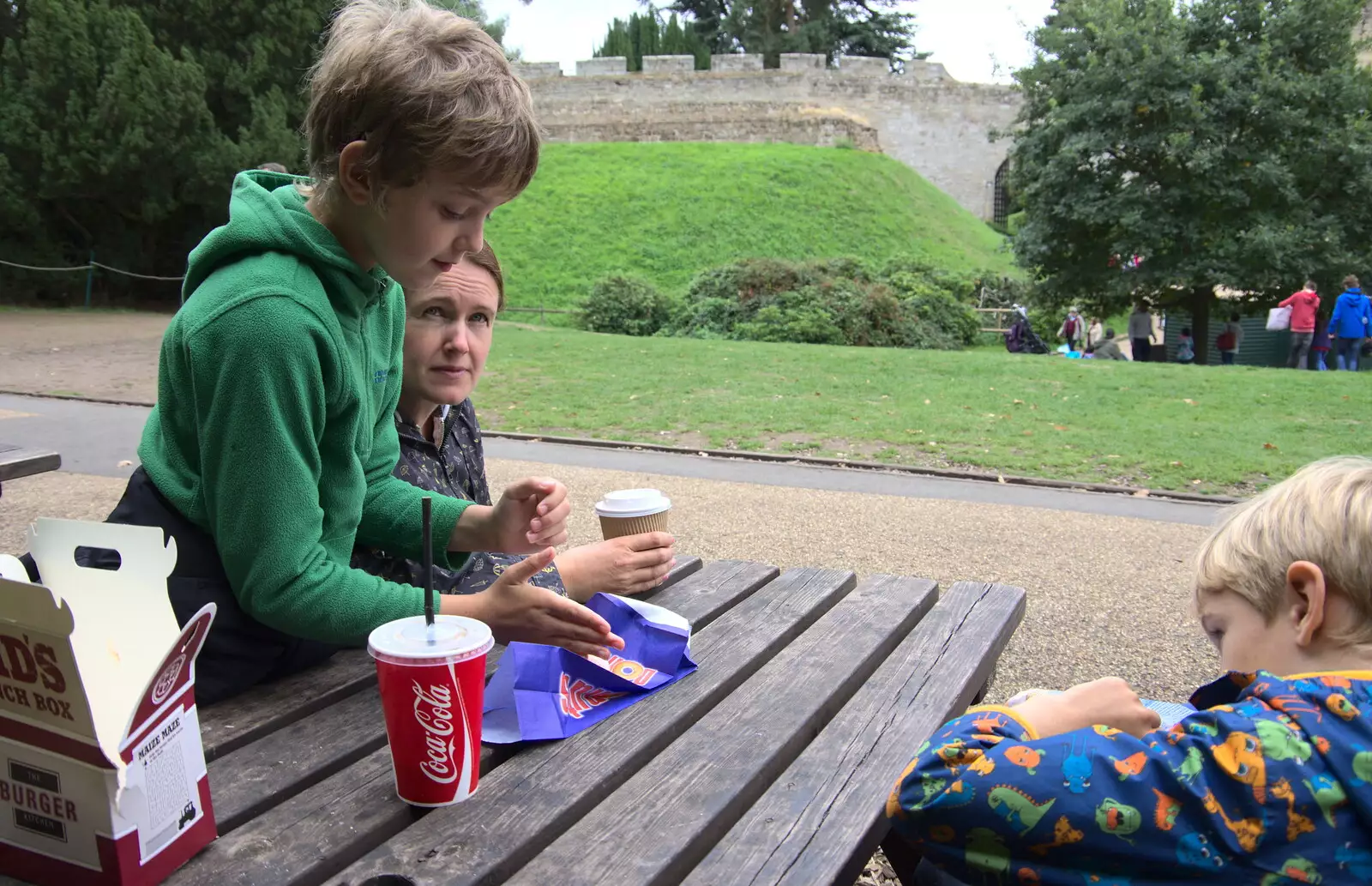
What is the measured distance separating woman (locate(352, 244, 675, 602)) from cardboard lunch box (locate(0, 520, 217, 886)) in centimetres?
82

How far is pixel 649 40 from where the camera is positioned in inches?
1800

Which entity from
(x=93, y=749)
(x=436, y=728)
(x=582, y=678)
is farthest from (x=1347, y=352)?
(x=93, y=749)

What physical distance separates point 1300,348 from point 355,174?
642 inches

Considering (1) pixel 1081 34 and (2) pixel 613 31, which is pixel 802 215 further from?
(2) pixel 613 31

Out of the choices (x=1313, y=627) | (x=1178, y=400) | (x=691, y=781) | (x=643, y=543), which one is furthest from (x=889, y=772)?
(x=1178, y=400)

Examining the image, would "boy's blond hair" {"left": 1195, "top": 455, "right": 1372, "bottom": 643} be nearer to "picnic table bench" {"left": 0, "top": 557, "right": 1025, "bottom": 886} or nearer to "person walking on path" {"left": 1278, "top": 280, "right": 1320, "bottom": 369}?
"picnic table bench" {"left": 0, "top": 557, "right": 1025, "bottom": 886}

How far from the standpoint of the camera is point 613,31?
46781mm

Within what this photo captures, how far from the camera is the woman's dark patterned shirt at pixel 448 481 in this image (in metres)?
2.11

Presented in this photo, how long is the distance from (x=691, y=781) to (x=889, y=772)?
0.96 feet

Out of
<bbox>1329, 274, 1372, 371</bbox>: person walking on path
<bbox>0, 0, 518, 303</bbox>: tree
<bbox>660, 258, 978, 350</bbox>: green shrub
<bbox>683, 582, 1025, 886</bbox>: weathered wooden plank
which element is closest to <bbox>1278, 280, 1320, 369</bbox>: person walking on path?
<bbox>1329, 274, 1372, 371</bbox>: person walking on path

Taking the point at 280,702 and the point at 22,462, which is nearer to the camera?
the point at 280,702

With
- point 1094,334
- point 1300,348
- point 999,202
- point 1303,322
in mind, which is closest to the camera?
point 1303,322

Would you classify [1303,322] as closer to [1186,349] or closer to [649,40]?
[1186,349]

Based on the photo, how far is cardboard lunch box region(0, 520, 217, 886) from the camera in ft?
3.54
